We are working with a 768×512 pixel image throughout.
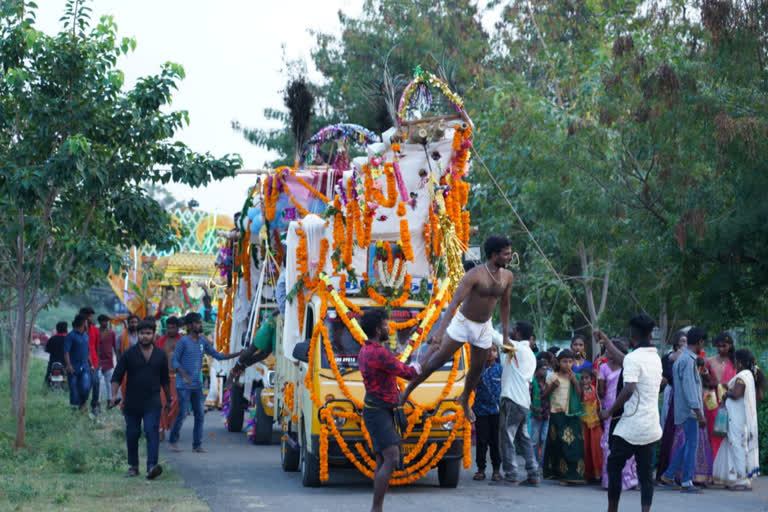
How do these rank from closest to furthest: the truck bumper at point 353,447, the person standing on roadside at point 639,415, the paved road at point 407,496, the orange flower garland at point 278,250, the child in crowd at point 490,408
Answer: the person standing on roadside at point 639,415 → the paved road at point 407,496 → the truck bumper at point 353,447 → the child in crowd at point 490,408 → the orange flower garland at point 278,250

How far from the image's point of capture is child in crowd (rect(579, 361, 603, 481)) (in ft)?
42.2

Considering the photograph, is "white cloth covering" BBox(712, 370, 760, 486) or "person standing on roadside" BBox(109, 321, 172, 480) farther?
"white cloth covering" BBox(712, 370, 760, 486)

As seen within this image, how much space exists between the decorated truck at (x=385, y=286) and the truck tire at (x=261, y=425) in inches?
117

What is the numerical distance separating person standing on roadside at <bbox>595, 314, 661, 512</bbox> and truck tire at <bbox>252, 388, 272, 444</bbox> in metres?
8.74

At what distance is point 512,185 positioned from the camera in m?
22.2

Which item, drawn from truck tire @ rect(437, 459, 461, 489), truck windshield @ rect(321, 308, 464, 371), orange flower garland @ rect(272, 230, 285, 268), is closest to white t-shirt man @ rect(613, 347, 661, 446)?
truck windshield @ rect(321, 308, 464, 371)

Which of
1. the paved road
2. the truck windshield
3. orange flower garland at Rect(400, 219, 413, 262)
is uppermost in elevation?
orange flower garland at Rect(400, 219, 413, 262)

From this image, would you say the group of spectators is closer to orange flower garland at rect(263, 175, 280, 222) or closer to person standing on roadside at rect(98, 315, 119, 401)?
orange flower garland at rect(263, 175, 280, 222)

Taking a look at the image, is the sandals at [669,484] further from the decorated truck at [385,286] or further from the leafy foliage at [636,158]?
the decorated truck at [385,286]

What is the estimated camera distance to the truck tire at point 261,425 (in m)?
17.3

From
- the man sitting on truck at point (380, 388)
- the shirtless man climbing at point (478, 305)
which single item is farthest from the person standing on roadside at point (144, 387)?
the shirtless man climbing at point (478, 305)

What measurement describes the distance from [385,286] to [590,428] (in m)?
3.06

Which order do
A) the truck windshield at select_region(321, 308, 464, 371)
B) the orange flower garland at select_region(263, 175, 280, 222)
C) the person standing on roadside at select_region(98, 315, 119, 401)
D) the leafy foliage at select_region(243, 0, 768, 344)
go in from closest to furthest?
the truck windshield at select_region(321, 308, 464, 371) → the leafy foliage at select_region(243, 0, 768, 344) → the orange flower garland at select_region(263, 175, 280, 222) → the person standing on roadside at select_region(98, 315, 119, 401)

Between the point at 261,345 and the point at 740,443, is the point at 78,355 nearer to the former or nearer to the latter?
the point at 261,345
